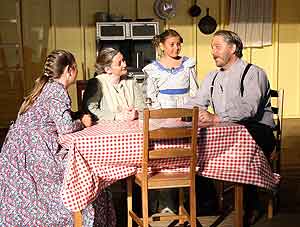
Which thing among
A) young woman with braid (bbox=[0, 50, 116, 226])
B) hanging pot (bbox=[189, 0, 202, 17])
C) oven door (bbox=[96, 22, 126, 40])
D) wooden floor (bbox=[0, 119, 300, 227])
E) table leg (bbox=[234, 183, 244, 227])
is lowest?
wooden floor (bbox=[0, 119, 300, 227])

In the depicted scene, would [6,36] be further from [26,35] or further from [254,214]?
[254,214]

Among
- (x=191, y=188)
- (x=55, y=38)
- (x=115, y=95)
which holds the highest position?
(x=55, y=38)

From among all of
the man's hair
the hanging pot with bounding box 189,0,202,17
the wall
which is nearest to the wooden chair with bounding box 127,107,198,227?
the man's hair

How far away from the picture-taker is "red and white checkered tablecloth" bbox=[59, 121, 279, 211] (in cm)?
300

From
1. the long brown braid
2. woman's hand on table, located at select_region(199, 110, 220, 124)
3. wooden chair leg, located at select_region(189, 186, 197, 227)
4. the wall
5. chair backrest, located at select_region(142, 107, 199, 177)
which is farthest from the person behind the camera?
the wall

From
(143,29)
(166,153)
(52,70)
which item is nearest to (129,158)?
(166,153)

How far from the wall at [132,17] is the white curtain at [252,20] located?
0.48 ft

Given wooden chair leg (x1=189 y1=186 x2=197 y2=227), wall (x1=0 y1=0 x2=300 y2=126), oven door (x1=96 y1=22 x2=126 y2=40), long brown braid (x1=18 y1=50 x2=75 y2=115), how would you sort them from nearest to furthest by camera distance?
wooden chair leg (x1=189 y1=186 x2=197 y2=227) < long brown braid (x1=18 y1=50 x2=75 y2=115) < oven door (x1=96 y1=22 x2=126 y2=40) < wall (x1=0 y1=0 x2=300 y2=126)

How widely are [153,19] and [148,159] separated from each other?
193 inches

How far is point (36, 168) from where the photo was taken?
323 centimetres

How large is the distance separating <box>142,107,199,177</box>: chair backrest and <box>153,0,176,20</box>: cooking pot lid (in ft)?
15.9

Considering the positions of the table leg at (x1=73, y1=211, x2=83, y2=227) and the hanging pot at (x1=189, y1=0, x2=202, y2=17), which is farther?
the hanging pot at (x1=189, y1=0, x2=202, y2=17)

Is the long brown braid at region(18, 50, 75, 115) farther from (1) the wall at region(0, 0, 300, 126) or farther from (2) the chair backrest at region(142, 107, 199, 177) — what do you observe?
(1) the wall at region(0, 0, 300, 126)

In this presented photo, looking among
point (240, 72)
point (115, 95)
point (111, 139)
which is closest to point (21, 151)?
point (111, 139)
